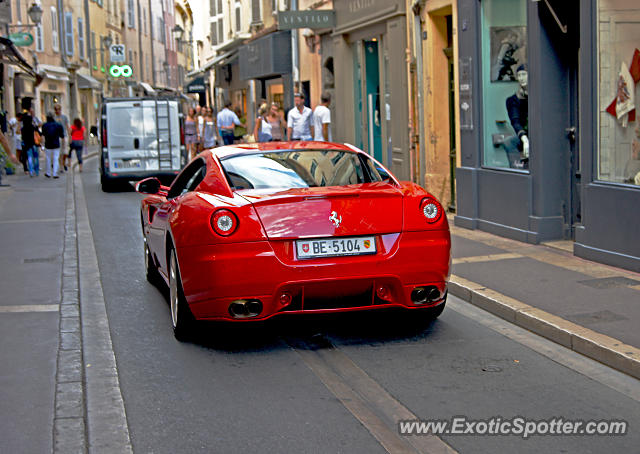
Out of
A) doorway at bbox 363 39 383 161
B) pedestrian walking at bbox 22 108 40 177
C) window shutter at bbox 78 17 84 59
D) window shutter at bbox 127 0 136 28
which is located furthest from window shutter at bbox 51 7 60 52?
doorway at bbox 363 39 383 161

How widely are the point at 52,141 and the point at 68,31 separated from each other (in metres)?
24.8

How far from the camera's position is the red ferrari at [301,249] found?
238 inches

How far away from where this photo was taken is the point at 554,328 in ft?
21.1

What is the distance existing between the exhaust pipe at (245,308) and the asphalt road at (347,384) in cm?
28

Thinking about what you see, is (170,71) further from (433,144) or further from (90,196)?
(433,144)

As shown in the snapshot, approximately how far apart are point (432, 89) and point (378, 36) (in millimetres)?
4481

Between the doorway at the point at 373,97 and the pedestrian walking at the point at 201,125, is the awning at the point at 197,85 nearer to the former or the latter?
the pedestrian walking at the point at 201,125

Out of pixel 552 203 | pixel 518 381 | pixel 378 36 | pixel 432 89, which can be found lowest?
pixel 518 381

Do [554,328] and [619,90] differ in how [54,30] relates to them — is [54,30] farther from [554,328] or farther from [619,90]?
[554,328]

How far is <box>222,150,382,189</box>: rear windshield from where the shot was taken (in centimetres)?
678

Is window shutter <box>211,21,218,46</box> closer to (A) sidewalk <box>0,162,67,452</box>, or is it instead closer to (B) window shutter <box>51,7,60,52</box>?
(B) window shutter <box>51,7,60,52</box>

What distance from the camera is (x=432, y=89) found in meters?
14.6

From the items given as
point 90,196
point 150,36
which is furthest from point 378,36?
point 150,36

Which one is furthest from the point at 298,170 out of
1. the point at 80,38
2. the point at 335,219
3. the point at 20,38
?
the point at 80,38
